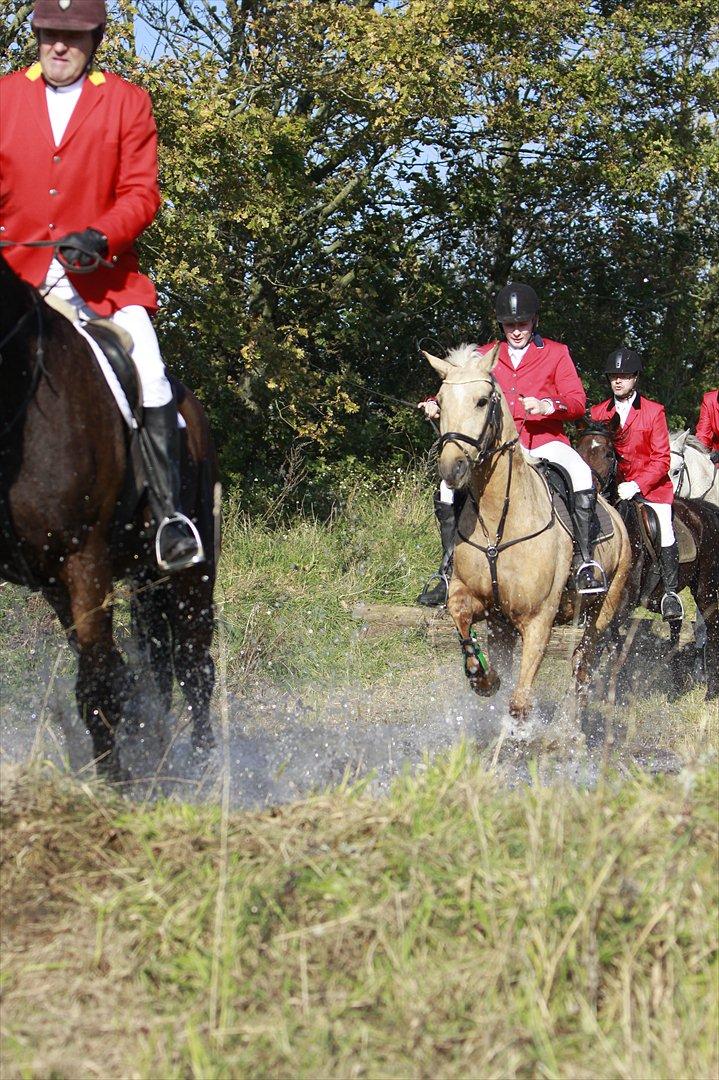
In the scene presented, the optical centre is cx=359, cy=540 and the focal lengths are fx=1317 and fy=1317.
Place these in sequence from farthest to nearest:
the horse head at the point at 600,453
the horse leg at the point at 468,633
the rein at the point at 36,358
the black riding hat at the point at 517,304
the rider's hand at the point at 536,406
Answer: the horse head at the point at 600,453 < the black riding hat at the point at 517,304 < the rider's hand at the point at 536,406 < the horse leg at the point at 468,633 < the rein at the point at 36,358

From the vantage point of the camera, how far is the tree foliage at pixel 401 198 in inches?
435

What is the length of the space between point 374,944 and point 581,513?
515 centimetres

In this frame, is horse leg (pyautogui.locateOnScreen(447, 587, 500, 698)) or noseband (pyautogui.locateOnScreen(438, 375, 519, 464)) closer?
noseband (pyautogui.locateOnScreen(438, 375, 519, 464))

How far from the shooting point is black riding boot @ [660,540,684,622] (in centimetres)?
971

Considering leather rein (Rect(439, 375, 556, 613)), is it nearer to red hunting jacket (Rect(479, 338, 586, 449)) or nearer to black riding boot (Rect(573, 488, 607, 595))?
black riding boot (Rect(573, 488, 607, 595))

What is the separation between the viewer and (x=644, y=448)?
31.9 ft

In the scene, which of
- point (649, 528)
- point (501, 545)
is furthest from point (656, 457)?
point (501, 545)

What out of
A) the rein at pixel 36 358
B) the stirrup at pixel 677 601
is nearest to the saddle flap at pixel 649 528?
the stirrup at pixel 677 601

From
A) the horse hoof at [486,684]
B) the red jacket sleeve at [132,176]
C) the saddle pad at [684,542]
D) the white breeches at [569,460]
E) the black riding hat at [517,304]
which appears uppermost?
the red jacket sleeve at [132,176]

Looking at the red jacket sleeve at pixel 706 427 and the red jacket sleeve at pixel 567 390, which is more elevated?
the red jacket sleeve at pixel 567 390

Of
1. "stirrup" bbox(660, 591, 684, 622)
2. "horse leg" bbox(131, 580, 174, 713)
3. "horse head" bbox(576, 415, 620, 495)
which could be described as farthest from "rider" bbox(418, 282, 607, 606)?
"horse leg" bbox(131, 580, 174, 713)

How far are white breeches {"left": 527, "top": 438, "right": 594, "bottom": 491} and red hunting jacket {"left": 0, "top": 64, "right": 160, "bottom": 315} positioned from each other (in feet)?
11.7

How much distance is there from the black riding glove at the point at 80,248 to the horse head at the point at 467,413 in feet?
8.06

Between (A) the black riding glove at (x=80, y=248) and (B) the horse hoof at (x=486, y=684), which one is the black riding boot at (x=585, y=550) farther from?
(A) the black riding glove at (x=80, y=248)
